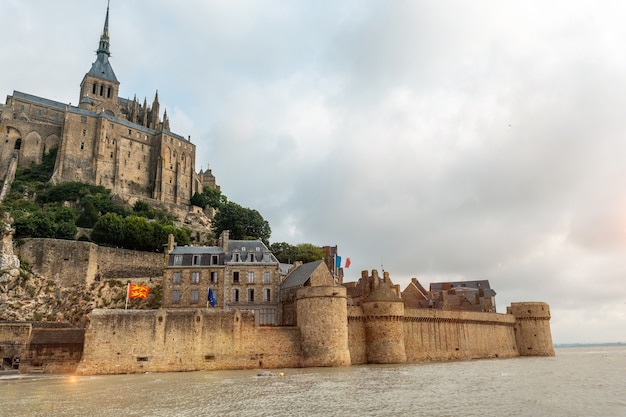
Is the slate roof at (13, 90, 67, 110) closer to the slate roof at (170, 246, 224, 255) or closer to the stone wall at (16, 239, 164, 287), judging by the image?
the stone wall at (16, 239, 164, 287)

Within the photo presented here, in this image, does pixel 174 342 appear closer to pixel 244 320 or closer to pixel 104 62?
pixel 244 320

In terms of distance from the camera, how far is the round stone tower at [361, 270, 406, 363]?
1623 inches

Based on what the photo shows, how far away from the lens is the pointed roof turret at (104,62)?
108 m

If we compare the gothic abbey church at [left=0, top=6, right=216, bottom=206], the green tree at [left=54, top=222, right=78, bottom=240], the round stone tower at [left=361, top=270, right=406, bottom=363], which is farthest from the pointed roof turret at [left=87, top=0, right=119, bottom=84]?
the round stone tower at [left=361, top=270, right=406, bottom=363]

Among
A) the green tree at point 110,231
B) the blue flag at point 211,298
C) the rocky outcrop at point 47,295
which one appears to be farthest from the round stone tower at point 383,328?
the green tree at point 110,231

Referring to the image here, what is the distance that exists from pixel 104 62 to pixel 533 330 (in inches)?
3895

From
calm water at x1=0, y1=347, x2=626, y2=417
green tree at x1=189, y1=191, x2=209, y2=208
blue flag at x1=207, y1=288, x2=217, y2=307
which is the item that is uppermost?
green tree at x1=189, y1=191, x2=209, y2=208

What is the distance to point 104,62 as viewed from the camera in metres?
111

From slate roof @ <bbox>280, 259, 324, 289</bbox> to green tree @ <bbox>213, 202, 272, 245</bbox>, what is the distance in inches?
956

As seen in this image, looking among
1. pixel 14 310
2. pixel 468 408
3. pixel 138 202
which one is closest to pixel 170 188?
pixel 138 202

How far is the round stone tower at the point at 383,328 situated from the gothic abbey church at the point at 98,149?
50.6 m

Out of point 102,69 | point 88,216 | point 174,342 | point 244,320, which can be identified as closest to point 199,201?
point 88,216

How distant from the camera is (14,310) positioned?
143ft

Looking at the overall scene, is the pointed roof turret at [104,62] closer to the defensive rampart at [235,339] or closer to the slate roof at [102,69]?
the slate roof at [102,69]
